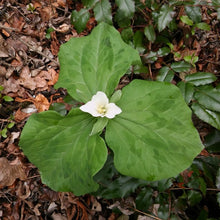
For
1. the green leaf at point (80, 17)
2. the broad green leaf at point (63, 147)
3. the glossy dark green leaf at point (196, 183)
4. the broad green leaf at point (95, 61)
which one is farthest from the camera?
the green leaf at point (80, 17)

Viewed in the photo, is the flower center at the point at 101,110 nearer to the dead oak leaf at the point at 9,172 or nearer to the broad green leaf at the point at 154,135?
the broad green leaf at the point at 154,135

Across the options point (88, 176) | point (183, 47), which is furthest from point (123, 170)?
point (183, 47)

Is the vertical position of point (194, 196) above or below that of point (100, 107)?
below

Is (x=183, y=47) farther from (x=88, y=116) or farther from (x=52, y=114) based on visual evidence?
(x=52, y=114)

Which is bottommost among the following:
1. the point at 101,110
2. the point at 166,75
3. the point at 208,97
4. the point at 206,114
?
the point at 206,114

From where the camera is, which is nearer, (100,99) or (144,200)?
(100,99)

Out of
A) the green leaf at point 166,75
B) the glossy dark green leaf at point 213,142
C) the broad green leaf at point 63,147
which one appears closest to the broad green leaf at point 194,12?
the green leaf at point 166,75

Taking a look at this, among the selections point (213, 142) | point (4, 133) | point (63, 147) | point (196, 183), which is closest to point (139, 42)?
point (213, 142)

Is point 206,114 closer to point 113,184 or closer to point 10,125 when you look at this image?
point 113,184
